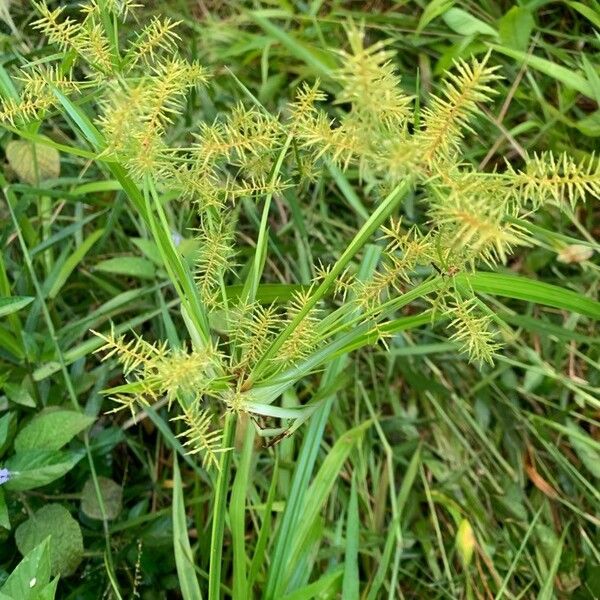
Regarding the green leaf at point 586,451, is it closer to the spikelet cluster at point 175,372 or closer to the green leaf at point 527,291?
the green leaf at point 527,291

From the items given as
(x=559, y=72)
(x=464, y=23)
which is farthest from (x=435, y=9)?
(x=559, y=72)

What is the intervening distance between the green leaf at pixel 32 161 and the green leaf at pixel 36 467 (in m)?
0.38

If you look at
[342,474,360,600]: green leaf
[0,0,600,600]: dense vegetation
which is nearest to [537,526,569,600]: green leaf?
[0,0,600,600]: dense vegetation

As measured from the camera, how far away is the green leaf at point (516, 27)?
95 centimetres

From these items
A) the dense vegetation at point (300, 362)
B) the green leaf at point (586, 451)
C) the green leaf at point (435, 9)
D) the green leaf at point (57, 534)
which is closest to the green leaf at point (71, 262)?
the dense vegetation at point (300, 362)

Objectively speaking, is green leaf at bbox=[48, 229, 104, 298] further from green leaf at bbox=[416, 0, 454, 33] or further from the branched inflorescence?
green leaf at bbox=[416, 0, 454, 33]

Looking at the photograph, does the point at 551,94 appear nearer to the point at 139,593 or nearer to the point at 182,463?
the point at 182,463

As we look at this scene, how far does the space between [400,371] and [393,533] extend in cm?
24

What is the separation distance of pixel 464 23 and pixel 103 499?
77 centimetres

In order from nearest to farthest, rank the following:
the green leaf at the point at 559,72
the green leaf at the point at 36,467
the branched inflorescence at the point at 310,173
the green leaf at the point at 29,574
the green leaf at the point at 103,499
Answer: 1. the branched inflorescence at the point at 310,173
2. the green leaf at the point at 29,574
3. the green leaf at the point at 36,467
4. the green leaf at the point at 103,499
5. the green leaf at the point at 559,72

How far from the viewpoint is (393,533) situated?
0.84m

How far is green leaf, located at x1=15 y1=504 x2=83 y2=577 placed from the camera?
0.74 meters

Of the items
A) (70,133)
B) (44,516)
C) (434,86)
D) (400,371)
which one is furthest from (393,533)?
(70,133)

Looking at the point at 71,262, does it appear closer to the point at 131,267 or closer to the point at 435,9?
the point at 131,267
